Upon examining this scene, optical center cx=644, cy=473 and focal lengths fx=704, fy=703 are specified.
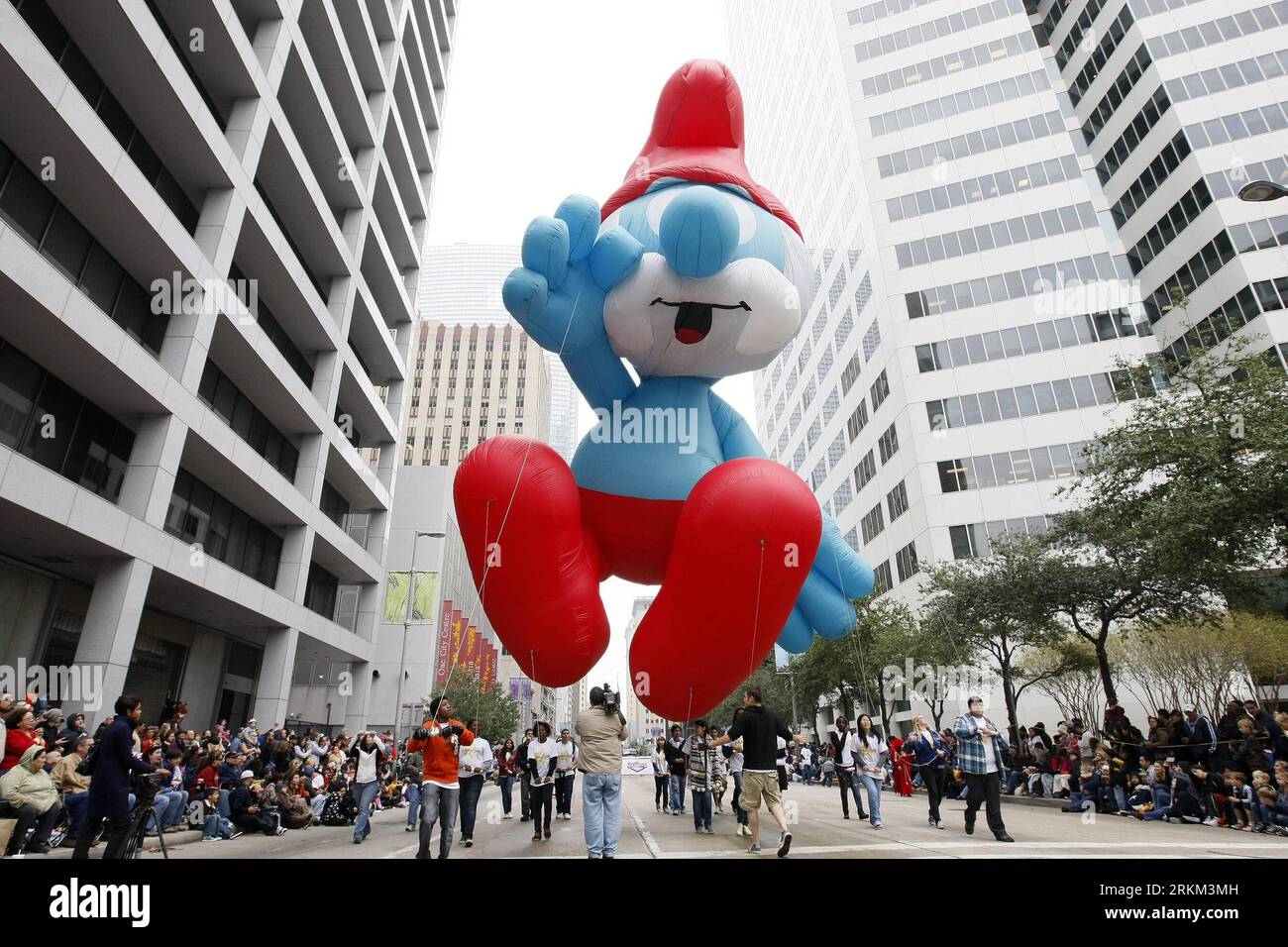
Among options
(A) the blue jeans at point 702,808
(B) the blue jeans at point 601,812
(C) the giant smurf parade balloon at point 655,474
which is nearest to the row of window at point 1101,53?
(C) the giant smurf parade balloon at point 655,474

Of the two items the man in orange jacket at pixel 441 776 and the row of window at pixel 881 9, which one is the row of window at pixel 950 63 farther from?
the man in orange jacket at pixel 441 776

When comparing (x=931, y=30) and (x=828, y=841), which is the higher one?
(x=931, y=30)

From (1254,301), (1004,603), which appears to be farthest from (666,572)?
(1254,301)

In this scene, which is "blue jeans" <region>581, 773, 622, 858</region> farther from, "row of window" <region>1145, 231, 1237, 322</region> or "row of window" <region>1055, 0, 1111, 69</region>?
"row of window" <region>1055, 0, 1111, 69</region>

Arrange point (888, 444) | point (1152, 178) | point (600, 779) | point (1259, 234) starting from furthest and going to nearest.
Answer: point (888, 444) < point (1152, 178) < point (1259, 234) < point (600, 779)

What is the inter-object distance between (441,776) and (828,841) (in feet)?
14.7

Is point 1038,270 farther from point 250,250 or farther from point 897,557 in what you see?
point 250,250

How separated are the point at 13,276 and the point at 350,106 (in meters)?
17.0

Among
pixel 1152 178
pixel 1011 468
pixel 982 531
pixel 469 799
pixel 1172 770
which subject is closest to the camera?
pixel 469 799

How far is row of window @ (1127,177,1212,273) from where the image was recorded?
114 feet

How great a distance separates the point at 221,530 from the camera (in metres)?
20.4

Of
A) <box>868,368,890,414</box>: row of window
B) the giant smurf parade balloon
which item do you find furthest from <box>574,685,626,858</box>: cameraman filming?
<box>868,368,890,414</box>: row of window

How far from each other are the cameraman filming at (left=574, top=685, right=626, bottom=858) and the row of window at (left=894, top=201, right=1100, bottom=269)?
38426 millimetres

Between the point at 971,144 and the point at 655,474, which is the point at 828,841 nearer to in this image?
the point at 655,474
